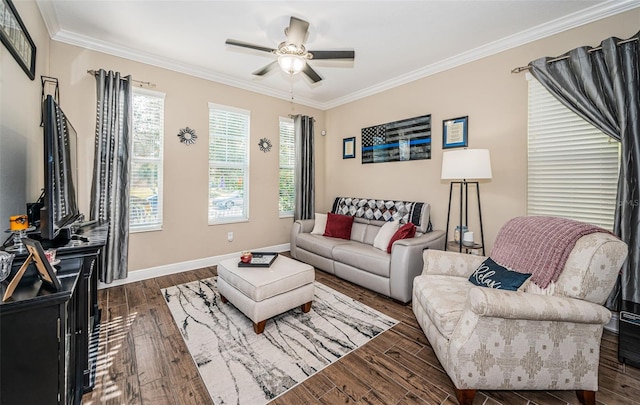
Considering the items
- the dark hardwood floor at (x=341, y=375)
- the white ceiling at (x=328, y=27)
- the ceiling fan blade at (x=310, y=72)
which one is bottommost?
the dark hardwood floor at (x=341, y=375)

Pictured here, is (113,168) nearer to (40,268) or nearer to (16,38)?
(16,38)

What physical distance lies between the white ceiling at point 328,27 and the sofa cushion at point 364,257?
2.41 m

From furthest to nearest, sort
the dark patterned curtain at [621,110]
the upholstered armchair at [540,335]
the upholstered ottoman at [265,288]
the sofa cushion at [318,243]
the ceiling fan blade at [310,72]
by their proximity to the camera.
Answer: the sofa cushion at [318,243], the ceiling fan blade at [310,72], the upholstered ottoman at [265,288], the dark patterned curtain at [621,110], the upholstered armchair at [540,335]

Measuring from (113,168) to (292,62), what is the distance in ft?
7.73

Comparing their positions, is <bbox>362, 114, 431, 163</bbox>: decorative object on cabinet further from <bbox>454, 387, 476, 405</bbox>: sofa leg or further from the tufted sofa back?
<bbox>454, 387, 476, 405</bbox>: sofa leg

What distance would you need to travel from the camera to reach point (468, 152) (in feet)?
8.70

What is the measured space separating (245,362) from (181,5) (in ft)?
10.1

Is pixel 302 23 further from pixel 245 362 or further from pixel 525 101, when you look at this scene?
pixel 245 362

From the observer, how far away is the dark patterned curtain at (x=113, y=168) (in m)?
2.96

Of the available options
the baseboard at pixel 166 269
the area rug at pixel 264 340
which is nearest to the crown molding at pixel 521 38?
the area rug at pixel 264 340

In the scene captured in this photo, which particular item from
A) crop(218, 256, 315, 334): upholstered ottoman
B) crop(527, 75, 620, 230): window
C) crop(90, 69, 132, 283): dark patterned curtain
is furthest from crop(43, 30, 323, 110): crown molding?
crop(527, 75, 620, 230): window

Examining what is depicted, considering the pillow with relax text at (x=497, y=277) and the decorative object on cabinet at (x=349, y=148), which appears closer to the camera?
the pillow with relax text at (x=497, y=277)

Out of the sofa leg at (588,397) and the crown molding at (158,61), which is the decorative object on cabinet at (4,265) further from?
the sofa leg at (588,397)

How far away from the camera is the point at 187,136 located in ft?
12.1
